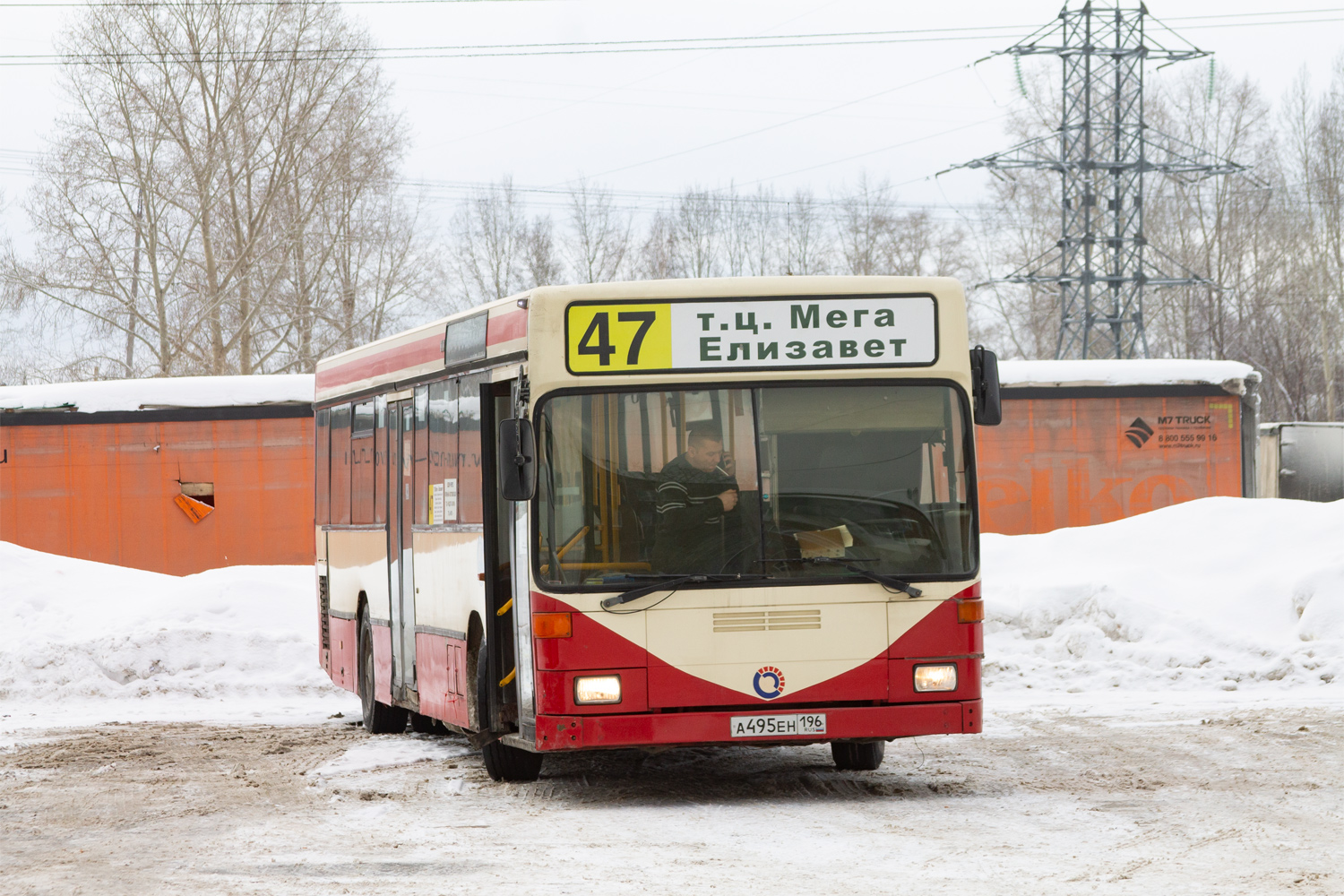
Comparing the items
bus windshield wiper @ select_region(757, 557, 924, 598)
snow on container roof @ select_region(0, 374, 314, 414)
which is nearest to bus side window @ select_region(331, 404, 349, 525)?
bus windshield wiper @ select_region(757, 557, 924, 598)

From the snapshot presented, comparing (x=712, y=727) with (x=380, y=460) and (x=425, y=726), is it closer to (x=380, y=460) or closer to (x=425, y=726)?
(x=380, y=460)

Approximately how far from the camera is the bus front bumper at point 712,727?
330 inches

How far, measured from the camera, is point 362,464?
12023mm

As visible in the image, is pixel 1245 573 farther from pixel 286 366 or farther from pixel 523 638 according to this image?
pixel 286 366

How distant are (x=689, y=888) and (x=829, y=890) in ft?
1.67

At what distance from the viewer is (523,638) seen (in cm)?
867

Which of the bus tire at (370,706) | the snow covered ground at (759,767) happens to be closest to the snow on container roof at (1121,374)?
the snow covered ground at (759,767)

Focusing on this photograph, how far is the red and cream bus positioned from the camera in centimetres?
839

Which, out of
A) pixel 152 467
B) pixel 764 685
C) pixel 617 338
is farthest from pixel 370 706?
pixel 152 467

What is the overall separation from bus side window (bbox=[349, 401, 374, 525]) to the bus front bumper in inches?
150

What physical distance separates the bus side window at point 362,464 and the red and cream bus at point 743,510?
3148 millimetres

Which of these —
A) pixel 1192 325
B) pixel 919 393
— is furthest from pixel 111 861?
pixel 1192 325

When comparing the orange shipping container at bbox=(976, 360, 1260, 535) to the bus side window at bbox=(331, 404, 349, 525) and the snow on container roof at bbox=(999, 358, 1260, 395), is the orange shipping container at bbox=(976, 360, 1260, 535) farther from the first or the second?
the bus side window at bbox=(331, 404, 349, 525)

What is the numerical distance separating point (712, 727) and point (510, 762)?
1.59 meters
